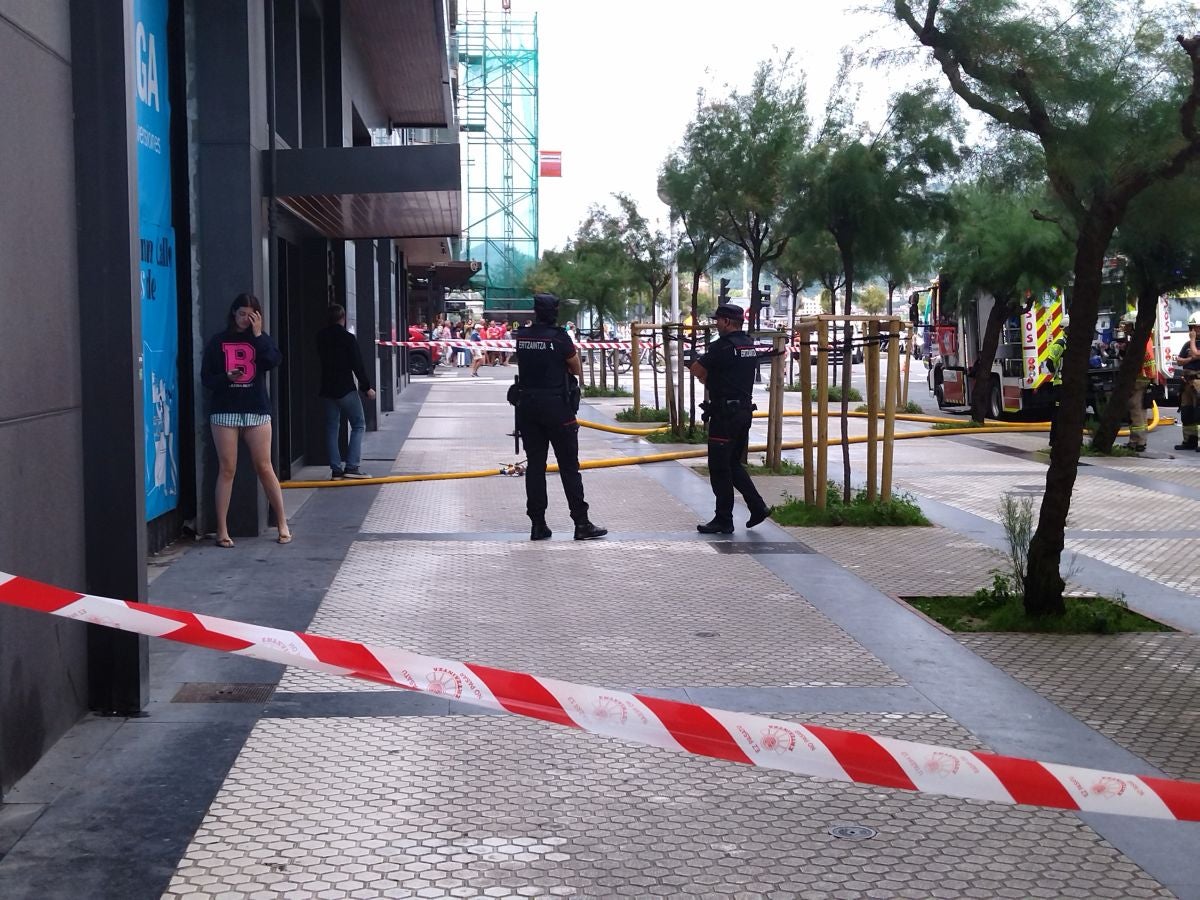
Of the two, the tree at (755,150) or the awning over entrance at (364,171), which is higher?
the tree at (755,150)

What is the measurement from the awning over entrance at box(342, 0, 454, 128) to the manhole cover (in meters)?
14.5

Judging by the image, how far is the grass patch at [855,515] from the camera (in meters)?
11.9

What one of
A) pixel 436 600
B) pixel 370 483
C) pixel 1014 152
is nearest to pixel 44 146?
pixel 436 600

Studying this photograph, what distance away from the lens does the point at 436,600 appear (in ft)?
27.8

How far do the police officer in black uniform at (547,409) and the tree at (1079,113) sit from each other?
3.71m

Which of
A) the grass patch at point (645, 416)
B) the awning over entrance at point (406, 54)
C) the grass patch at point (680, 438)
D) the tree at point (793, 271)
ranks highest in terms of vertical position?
the awning over entrance at point (406, 54)

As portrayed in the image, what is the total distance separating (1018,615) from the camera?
8008 mm

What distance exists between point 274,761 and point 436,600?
3.15 meters

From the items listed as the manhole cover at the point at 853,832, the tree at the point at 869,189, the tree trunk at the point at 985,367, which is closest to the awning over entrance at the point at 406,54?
the tree at the point at 869,189

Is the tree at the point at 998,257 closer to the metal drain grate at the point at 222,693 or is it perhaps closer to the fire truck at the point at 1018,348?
the fire truck at the point at 1018,348

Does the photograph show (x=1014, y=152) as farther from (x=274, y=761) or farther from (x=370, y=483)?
(x=370, y=483)

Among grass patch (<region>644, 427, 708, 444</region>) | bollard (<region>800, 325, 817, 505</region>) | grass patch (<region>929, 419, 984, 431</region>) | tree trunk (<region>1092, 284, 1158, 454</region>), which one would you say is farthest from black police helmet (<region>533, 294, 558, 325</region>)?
grass patch (<region>929, 419, 984, 431</region>)

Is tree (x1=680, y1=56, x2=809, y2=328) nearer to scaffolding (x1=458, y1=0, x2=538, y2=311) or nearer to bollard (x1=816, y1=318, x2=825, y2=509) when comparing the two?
bollard (x1=816, y1=318, x2=825, y2=509)

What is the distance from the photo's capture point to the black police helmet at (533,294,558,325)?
10.6 metres
